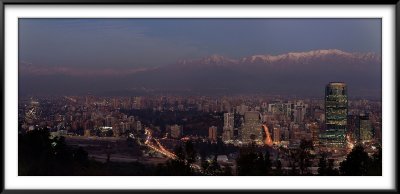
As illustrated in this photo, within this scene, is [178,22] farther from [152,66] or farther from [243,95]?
[243,95]

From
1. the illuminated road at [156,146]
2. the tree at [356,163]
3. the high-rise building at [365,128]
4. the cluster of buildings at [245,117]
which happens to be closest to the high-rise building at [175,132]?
the cluster of buildings at [245,117]

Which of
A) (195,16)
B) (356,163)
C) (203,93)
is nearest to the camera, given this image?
(195,16)

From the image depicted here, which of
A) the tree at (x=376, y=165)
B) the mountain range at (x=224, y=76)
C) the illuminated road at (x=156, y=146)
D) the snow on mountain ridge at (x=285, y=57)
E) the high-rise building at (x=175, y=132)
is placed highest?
the snow on mountain ridge at (x=285, y=57)

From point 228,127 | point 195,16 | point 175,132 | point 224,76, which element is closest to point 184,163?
point 175,132

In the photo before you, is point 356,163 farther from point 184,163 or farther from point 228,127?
point 184,163

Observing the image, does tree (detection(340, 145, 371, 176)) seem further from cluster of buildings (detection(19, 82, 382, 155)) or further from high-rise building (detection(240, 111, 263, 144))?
high-rise building (detection(240, 111, 263, 144))

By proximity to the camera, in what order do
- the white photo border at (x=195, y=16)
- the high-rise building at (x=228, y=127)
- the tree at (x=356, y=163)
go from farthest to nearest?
the high-rise building at (x=228, y=127)
the tree at (x=356, y=163)
the white photo border at (x=195, y=16)

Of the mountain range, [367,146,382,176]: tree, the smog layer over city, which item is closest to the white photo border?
[367,146,382,176]: tree

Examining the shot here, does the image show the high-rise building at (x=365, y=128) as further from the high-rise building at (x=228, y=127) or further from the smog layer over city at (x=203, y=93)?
the high-rise building at (x=228, y=127)
